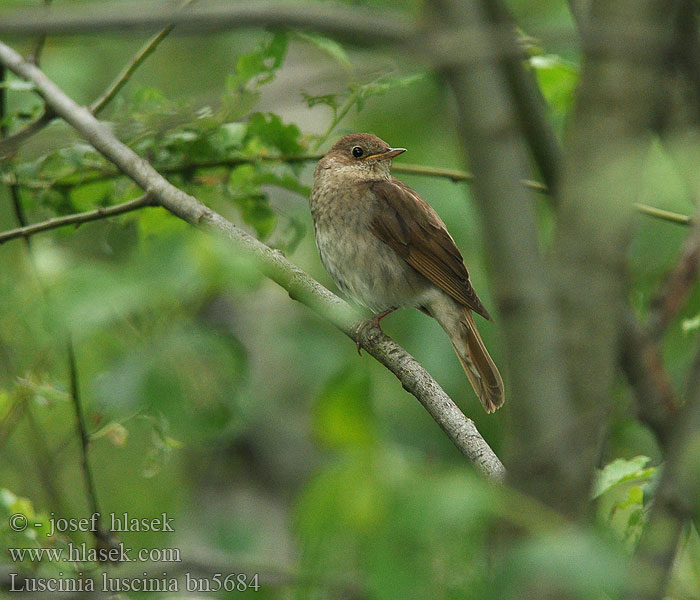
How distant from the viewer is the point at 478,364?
464cm

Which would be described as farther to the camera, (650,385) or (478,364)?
(478,364)

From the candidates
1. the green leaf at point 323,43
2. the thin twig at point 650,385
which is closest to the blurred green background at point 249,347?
the green leaf at point 323,43

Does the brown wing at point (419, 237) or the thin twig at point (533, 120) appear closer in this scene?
the thin twig at point (533, 120)

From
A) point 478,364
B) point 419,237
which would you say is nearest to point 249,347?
point 419,237

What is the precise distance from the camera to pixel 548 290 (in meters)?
1.63

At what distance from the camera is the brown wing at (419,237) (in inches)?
183

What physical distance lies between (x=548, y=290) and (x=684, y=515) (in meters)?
0.43

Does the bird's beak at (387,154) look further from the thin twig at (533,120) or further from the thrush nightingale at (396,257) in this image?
the thin twig at (533,120)

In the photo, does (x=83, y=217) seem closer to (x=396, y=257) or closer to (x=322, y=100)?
(x=322, y=100)

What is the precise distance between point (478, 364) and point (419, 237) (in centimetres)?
70

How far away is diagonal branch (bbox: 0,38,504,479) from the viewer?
8.96ft

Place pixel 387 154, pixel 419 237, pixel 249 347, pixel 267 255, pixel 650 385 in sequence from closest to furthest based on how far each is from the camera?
pixel 650 385 < pixel 267 255 < pixel 419 237 < pixel 387 154 < pixel 249 347

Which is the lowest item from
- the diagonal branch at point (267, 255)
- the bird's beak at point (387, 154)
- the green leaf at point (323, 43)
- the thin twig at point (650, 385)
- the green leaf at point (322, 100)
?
the thin twig at point (650, 385)

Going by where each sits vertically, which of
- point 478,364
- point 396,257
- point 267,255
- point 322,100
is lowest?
point 267,255
